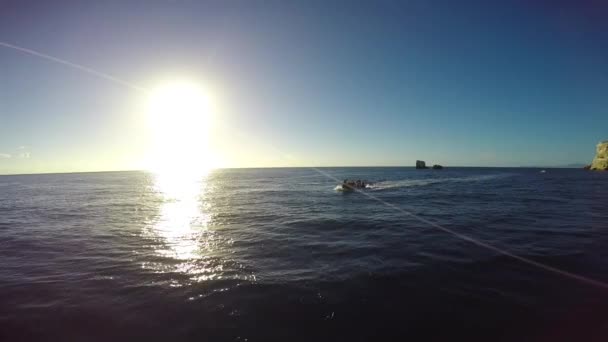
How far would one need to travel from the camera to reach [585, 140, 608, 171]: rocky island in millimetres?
108738

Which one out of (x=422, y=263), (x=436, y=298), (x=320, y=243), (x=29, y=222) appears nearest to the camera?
(x=436, y=298)

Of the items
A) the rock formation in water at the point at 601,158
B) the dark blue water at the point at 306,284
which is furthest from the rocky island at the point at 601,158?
the dark blue water at the point at 306,284

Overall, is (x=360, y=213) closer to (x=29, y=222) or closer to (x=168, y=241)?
(x=168, y=241)

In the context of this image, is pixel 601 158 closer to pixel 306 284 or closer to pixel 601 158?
pixel 601 158

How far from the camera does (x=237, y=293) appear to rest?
8.14 meters

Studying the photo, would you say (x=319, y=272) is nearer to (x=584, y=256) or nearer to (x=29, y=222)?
(x=584, y=256)

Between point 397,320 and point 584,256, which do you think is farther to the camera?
point 584,256

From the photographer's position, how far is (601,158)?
Result: 111750mm

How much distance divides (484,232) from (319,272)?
11.4m

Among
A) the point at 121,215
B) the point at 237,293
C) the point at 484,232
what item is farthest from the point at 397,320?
the point at 121,215

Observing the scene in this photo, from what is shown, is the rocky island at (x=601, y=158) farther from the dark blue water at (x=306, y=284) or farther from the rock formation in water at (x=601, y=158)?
the dark blue water at (x=306, y=284)

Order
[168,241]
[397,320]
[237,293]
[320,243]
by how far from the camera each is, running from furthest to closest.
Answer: [168,241] → [320,243] → [237,293] → [397,320]

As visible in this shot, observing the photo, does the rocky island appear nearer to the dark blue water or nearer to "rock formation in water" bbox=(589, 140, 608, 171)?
"rock formation in water" bbox=(589, 140, 608, 171)

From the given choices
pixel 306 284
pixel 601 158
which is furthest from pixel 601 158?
pixel 306 284
